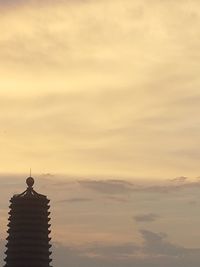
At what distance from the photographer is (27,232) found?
527ft

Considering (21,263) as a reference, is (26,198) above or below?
above

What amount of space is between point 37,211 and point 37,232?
4.08m

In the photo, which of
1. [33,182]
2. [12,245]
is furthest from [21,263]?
[33,182]

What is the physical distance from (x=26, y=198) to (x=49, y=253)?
12505 mm

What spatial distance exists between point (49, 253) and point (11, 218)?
1005cm

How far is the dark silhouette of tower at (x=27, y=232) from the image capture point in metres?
160

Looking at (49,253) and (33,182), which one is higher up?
(33,182)

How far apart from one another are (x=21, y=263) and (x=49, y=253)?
6045 millimetres

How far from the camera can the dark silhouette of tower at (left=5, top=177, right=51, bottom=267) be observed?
160 meters

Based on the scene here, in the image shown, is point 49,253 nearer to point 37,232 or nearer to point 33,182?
point 37,232

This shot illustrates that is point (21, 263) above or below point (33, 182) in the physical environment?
below

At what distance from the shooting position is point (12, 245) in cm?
16100

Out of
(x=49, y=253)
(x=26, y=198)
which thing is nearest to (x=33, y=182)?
(x=26, y=198)

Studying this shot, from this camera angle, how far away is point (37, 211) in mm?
160875
